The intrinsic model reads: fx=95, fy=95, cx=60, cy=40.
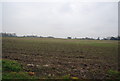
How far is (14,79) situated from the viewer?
5.51 meters

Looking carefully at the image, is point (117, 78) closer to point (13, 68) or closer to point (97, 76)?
point (97, 76)

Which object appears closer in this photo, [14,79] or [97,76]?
[14,79]

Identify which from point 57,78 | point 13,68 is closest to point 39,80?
point 57,78

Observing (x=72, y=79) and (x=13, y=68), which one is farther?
(x=13, y=68)

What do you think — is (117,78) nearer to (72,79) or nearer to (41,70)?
(72,79)

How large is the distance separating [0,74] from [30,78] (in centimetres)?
214

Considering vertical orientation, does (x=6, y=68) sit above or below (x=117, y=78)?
above

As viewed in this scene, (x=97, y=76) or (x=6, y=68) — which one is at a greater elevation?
(x=6, y=68)

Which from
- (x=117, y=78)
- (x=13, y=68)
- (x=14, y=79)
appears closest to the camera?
(x=14, y=79)

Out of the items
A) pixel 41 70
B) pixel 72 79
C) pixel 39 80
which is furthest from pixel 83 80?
pixel 41 70

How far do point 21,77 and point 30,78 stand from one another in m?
0.58

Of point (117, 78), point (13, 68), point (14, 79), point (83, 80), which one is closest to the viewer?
point (14, 79)

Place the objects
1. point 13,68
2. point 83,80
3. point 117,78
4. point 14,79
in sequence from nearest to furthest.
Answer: point 14,79 < point 83,80 < point 117,78 < point 13,68

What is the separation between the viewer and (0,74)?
6.11 metres
